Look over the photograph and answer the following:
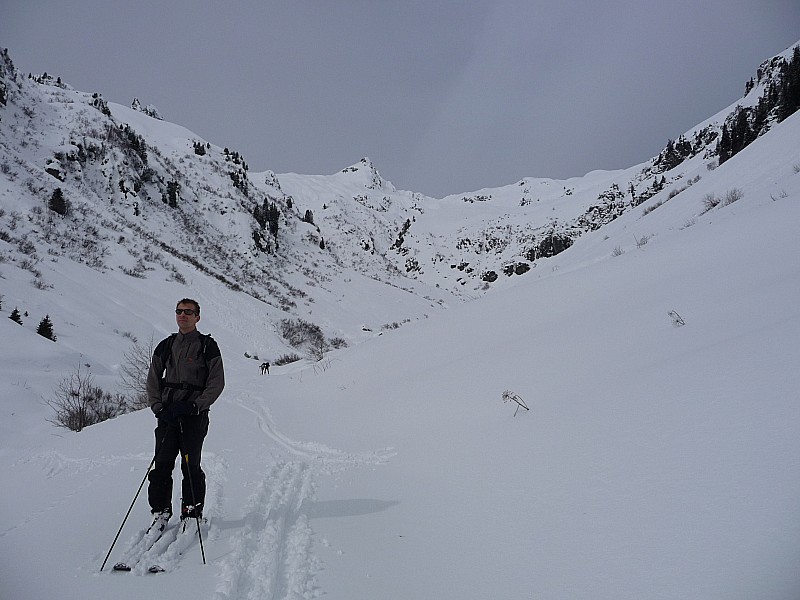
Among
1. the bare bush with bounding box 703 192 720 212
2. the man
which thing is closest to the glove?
the man

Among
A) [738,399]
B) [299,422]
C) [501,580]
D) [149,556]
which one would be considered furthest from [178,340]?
[299,422]

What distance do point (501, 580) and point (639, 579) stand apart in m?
0.77

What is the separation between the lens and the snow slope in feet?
7.37

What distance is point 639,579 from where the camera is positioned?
2062 mm

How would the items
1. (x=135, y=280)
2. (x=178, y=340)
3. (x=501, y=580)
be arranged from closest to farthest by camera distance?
(x=501, y=580)
(x=178, y=340)
(x=135, y=280)

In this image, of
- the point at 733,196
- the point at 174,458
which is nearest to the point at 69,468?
the point at 174,458

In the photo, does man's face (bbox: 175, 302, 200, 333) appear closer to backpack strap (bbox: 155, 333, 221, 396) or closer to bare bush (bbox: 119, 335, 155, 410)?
backpack strap (bbox: 155, 333, 221, 396)

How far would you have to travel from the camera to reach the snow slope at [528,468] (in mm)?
2246

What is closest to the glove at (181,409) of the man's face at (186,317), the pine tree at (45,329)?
the man's face at (186,317)

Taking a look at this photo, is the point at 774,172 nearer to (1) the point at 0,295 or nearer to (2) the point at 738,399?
(2) the point at 738,399

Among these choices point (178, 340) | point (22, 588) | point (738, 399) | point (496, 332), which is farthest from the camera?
point (496, 332)

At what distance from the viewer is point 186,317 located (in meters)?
3.61

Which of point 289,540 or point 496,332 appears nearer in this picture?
point 289,540

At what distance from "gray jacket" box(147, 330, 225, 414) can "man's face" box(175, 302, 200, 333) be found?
0.24 ft
